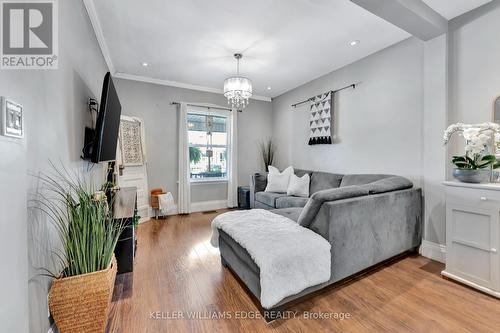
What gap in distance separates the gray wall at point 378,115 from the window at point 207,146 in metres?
2.02

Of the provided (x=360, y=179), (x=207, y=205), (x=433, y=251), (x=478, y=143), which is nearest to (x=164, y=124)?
(x=207, y=205)

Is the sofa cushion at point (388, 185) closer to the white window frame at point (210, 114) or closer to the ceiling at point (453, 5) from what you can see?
the ceiling at point (453, 5)

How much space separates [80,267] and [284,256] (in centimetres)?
128

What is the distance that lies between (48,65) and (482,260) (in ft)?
11.8

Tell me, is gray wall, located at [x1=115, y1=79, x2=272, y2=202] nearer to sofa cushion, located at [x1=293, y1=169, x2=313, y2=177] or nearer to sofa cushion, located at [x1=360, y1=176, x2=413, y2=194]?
sofa cushion, located at [x1=293, y1=169, x2=313, y2=177]

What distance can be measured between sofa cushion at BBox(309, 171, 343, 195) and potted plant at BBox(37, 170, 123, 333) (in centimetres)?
312

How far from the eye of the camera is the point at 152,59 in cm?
327

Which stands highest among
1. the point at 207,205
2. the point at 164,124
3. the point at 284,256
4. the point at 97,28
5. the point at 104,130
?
the point at 97,28

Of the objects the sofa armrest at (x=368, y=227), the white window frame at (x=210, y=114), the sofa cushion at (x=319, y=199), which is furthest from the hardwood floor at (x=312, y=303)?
the white window frame at (x=210, y=114)

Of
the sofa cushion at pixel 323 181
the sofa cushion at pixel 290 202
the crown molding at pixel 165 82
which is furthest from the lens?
the crown molding at pixel 165 82

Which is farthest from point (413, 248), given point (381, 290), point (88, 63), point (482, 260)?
point (88, 63)

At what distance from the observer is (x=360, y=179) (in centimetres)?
308

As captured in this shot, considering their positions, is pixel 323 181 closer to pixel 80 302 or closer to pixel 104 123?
pixel 104 123

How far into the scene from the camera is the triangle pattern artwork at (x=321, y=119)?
374cm
